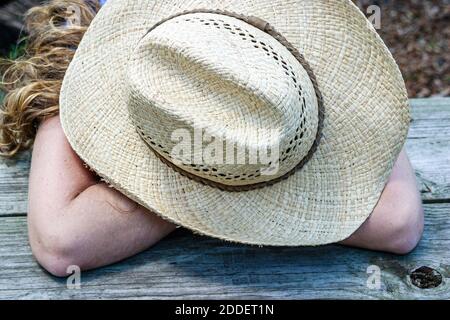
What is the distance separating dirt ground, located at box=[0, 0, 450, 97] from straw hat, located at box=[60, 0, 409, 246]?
228 centimetres

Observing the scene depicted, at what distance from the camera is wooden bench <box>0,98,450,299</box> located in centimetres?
196

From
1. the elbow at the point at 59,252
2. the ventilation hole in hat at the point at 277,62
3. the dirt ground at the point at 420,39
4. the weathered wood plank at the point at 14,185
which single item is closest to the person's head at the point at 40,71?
the weathered wood plank at the point at 14,185

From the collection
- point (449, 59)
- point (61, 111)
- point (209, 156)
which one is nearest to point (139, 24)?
point (61, 111)

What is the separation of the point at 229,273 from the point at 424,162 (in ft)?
2.69

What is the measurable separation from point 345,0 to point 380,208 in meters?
0.56

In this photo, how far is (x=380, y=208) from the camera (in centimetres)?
201

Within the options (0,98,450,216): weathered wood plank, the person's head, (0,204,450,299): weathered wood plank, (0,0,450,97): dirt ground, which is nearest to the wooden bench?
(0,204,450,299): weathered wood plank

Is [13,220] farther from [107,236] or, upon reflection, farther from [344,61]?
[344,61]

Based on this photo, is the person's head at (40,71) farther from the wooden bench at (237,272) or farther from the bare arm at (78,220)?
the wooden bench at (237,272)

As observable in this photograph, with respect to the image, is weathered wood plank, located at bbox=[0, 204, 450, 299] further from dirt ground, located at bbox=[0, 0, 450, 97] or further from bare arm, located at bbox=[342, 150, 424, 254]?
dirt ground, located at bbox=[0, 0, 450, 97]

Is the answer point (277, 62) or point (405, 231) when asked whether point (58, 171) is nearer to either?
point (277, 62)

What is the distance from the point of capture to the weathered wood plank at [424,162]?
7.47 ft

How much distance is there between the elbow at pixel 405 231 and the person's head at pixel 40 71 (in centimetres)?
101

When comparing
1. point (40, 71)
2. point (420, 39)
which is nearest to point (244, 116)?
point (40, 71)
